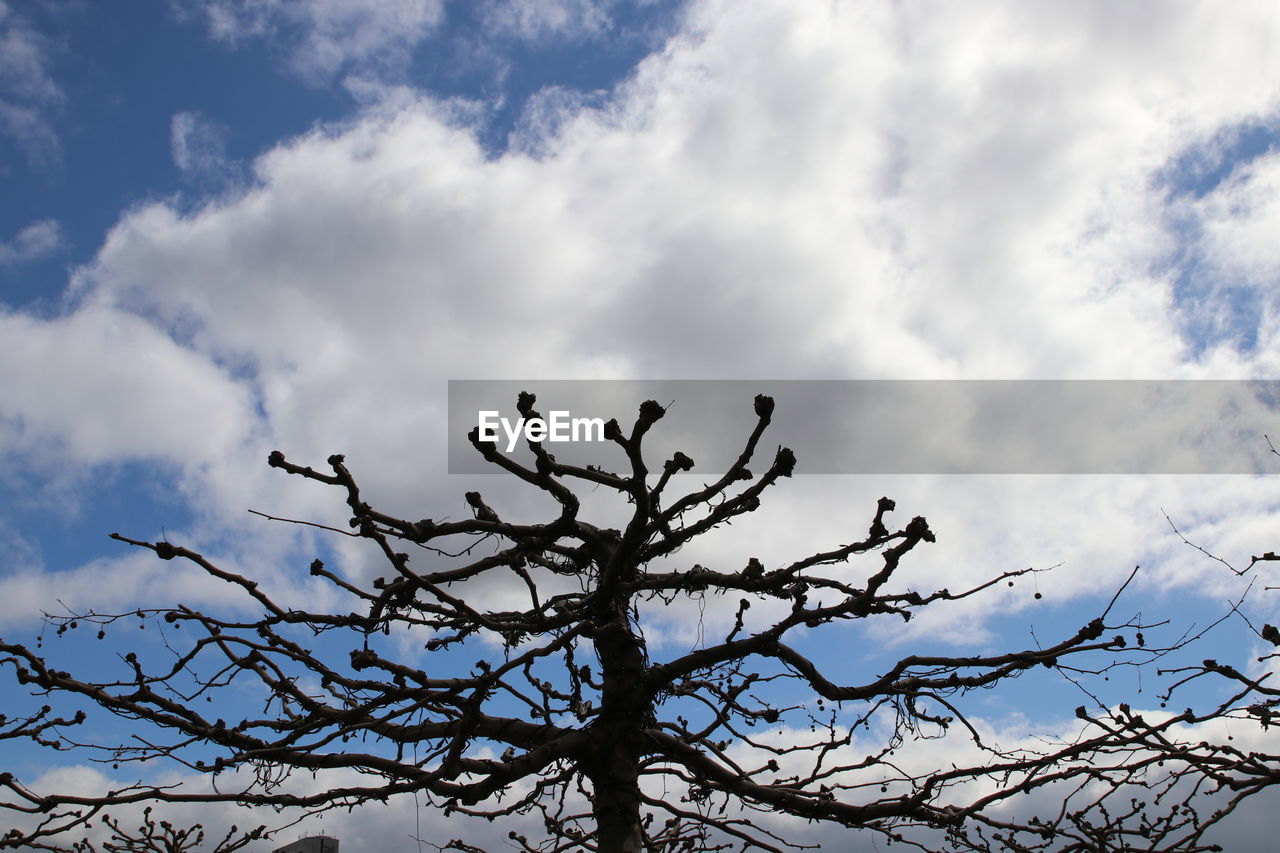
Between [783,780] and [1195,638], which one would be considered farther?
[783,780]

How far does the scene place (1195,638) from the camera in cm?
384

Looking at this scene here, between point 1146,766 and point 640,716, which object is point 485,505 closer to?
point 640,716

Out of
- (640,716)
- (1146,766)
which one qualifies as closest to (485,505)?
(640,716)

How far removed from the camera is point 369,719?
527cm

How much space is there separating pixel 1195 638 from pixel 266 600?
500 centimetres

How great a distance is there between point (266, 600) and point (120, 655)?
825 mm

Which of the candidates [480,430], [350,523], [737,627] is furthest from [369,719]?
[737,627]

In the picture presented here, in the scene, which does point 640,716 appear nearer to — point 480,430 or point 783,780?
point 783,780

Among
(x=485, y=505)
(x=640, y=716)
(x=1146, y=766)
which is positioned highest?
(x=485, y=505)

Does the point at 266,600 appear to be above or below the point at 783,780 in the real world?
above

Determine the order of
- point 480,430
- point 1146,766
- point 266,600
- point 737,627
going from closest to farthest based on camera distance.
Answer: point 1146,766
point 480,430
point 266,600
point 737,627

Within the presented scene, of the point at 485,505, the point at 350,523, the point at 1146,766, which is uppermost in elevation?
the point at 485,505

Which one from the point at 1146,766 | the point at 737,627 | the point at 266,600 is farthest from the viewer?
the point at 737,627

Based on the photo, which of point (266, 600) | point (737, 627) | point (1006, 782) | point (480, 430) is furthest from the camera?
point (737, 627)
